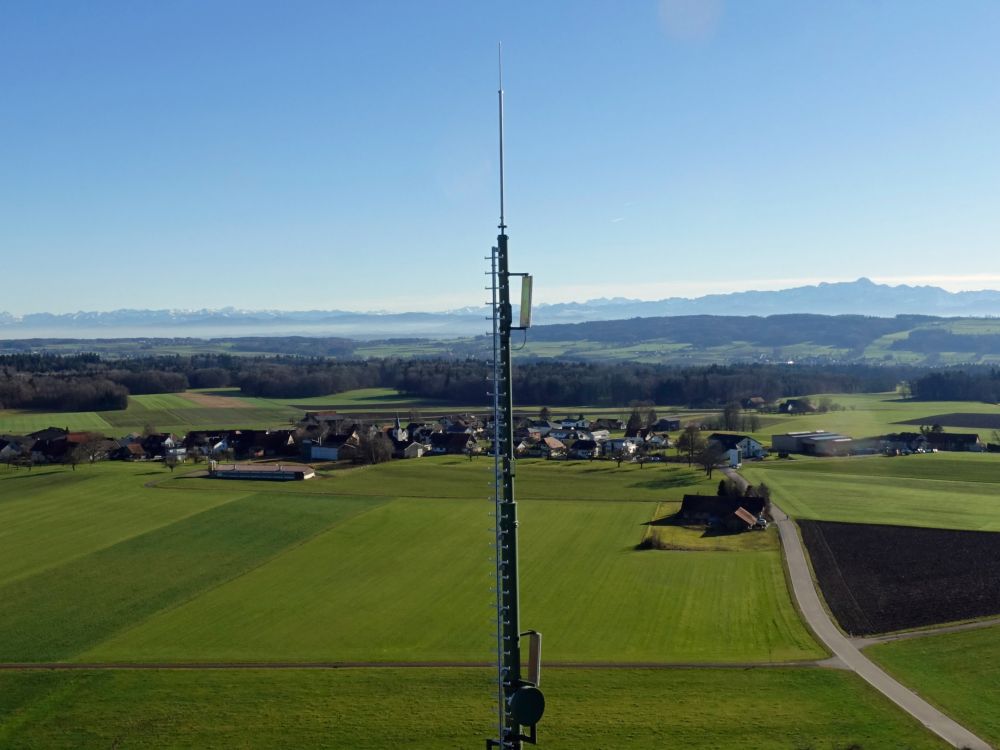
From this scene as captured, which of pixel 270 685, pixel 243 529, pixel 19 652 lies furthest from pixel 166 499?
pixel 270 685

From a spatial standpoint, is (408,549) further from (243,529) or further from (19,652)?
(19,652)

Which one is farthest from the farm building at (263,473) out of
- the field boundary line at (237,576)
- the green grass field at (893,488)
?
the green grass field at (893,488)

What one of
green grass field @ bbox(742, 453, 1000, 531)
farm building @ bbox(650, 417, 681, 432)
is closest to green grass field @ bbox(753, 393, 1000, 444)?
farm building @ bbox(650, 417, 681, 432)

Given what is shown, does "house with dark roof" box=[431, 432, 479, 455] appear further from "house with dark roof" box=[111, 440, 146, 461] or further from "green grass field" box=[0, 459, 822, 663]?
"house with dark roof" box=[111, 440, 146, 461]

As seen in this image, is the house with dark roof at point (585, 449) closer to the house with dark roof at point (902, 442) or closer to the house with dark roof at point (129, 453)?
the house with dark roof at point (902, 442)

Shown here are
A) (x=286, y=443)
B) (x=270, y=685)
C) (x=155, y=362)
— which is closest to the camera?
(x=270, y=685)

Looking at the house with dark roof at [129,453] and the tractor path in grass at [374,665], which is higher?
the tractor path in grass at [374,665]

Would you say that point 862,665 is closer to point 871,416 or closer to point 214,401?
point 871,416
